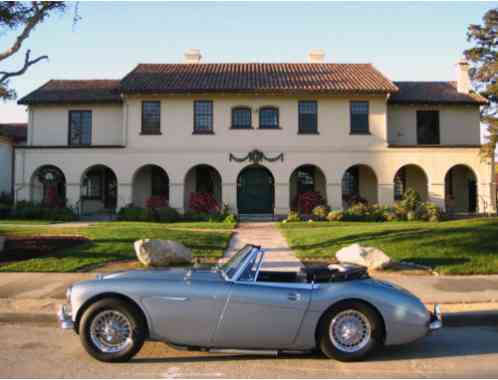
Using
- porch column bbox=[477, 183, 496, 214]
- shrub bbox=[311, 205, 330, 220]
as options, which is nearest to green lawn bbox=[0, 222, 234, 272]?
shrub bbox=[311, 205, 330, 220]

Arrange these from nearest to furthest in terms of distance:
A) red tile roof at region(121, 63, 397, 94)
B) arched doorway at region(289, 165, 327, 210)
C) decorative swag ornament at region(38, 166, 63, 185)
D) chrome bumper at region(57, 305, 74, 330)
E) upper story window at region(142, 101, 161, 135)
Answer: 1. chrome bumper at region(57, 305, 74, 330)
2. red tile roof at region(121, 63, 397, 94)
3. upper story window at region(142, 101, 161, 135)
4. decorative swag ornament at region(38, 166, 63, 185)
5. arched doorway at region(289, 165, 327, 210)

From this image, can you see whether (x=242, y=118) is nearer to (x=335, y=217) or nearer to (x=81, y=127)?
(x=335, y=217)

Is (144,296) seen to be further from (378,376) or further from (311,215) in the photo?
(311,215)

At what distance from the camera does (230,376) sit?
4.49 m

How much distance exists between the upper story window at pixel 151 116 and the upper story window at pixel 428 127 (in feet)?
45.8

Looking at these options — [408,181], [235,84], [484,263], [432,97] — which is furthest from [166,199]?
[484,263]

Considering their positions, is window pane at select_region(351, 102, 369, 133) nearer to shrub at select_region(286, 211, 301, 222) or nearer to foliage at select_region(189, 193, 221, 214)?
shrub at select_region(286, 211, 301, 222)

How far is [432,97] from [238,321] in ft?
76.4

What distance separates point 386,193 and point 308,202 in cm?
401

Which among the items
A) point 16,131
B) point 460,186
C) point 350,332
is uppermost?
→ point 16,131

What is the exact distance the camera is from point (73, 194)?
2342 centimetres

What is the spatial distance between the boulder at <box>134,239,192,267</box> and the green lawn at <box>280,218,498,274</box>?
299 cm

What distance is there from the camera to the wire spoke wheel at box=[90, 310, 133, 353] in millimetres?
4863

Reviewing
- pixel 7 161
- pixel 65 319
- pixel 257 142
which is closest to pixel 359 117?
pixel 257 142
